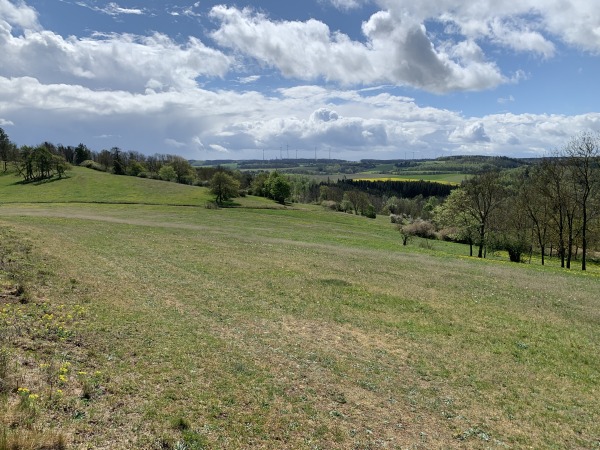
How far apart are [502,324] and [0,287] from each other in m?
22.8

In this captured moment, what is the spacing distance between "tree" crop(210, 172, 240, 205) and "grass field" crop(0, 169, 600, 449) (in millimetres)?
73461

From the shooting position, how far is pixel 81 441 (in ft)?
23.7

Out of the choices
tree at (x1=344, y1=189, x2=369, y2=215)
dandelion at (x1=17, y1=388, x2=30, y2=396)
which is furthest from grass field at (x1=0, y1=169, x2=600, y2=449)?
tree at (x1=344, y1=189, x2=369, y2=215)

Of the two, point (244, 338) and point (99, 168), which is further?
point (99, 168)

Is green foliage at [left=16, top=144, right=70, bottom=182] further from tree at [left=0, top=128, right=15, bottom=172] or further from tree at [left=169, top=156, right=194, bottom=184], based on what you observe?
tree at [left=169, top=156, right=194, bottom=184]

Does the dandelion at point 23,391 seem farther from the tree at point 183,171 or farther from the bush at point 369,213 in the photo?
the tree at point 183,171

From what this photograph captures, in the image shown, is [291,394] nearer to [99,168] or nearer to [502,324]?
[502,324]

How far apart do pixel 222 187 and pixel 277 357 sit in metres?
91.7

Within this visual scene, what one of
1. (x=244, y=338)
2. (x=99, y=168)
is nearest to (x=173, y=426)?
(x=244, y=338)

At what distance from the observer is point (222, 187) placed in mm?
101750

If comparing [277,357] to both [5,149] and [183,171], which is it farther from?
[5,149]

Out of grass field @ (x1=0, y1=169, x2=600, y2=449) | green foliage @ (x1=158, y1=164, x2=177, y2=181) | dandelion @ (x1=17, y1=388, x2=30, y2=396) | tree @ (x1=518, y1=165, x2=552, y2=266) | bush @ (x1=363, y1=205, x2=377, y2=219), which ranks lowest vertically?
bush @ (x1=363, y1=205, x2=377, y2=219)

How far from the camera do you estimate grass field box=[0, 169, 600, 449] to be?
28.6ft

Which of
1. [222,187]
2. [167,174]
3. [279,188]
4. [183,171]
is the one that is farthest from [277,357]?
[183,171]
